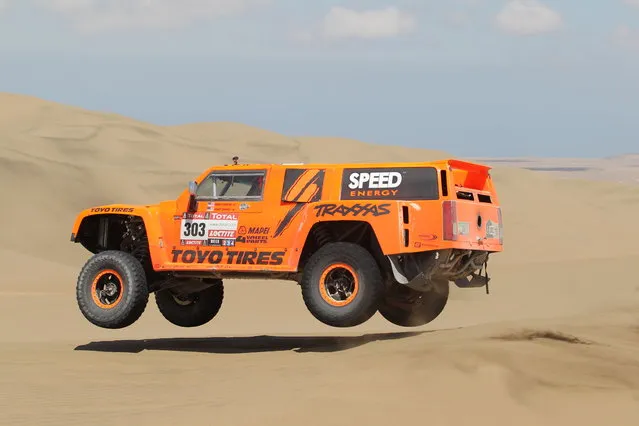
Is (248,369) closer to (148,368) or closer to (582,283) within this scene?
(148,368)

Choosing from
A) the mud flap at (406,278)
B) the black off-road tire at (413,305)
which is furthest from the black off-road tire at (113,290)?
the mud flap at (406,278)

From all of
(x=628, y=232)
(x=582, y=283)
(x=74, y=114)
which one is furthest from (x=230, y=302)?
(x=74, y=114)

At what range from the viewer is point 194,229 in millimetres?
14516

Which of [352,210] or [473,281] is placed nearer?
[352,210]

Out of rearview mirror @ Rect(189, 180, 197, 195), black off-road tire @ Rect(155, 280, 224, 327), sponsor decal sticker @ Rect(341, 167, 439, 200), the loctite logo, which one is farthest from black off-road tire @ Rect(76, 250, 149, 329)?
the loctite logo

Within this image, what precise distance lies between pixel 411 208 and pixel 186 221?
2.87 meters

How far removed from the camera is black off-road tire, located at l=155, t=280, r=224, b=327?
16672 mm

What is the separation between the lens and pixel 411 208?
43.6 ft

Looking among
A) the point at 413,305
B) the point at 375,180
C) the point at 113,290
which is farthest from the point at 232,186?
the point at 413,305

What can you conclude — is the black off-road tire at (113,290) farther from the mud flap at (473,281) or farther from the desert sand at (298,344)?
the mud flap at (473,281)

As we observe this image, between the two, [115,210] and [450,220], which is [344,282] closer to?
[450,220]

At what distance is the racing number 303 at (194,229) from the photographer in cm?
1448

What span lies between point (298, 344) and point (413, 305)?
1.58 meters

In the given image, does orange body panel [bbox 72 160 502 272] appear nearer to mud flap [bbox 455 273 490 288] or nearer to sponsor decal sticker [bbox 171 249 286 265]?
sponsor decal sticker [bbox 171 249 286 265]
